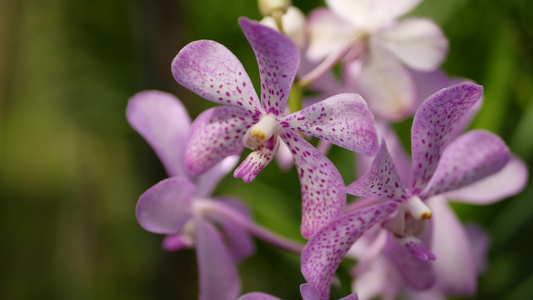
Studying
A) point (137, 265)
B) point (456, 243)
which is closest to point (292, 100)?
point (456, 243)

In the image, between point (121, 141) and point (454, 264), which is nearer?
point (454, 264)

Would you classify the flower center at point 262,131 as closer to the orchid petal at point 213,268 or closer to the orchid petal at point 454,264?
the orchid petal at point 213,268

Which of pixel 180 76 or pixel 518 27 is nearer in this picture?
pixel 180 76

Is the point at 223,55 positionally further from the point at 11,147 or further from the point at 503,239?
the point at 11,147

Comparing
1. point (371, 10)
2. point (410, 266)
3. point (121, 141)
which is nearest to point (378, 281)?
point (410, 266)

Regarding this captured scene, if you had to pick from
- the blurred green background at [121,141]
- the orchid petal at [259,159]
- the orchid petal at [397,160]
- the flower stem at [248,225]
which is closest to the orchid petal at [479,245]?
the blurred green background at [121,141]

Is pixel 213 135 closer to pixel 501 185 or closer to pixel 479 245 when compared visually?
pixel 501 185
